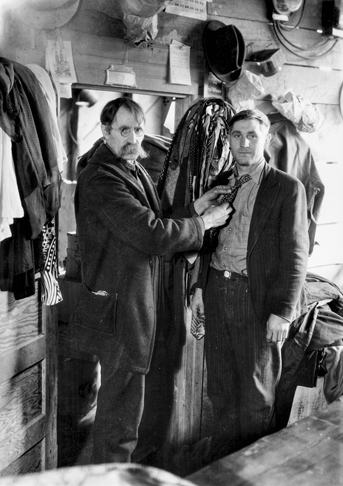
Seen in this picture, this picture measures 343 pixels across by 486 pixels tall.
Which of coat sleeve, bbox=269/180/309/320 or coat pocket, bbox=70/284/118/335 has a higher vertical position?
coat sleeve, bbox=269/180/309/320

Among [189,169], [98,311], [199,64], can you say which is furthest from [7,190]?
[199,64]

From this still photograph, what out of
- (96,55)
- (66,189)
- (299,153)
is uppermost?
(96,55)

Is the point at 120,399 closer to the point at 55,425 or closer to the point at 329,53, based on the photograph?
the point at 55,425

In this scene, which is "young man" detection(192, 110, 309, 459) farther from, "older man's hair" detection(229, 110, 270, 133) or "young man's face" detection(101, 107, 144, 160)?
"young man's face" detection(101, 107, 144, 160)

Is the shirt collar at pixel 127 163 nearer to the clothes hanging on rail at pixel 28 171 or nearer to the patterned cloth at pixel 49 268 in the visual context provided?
the clothes hanging on rail at pixel 28 171

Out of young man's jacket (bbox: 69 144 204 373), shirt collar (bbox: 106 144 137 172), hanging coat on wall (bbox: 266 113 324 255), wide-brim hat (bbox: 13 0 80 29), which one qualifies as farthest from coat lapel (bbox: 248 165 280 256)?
wide-brim hat (bbox: 13 0 80 29)

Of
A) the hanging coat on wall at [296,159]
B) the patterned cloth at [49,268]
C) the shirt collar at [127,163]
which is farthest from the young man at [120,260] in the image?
the hanging coat on wall at [296,159]

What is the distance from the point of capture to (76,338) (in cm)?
204

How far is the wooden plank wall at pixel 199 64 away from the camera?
210 centimetres

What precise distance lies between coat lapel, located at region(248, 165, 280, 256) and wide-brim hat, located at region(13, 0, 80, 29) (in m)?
0.95

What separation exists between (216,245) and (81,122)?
50.2 inches

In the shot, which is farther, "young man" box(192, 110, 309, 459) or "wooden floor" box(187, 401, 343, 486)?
"young man" box(192, 110, 309, 459)

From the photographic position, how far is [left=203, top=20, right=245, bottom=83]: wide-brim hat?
97.0 inches

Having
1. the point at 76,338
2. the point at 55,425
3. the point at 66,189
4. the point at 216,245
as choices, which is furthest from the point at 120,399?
the point at 66,189
